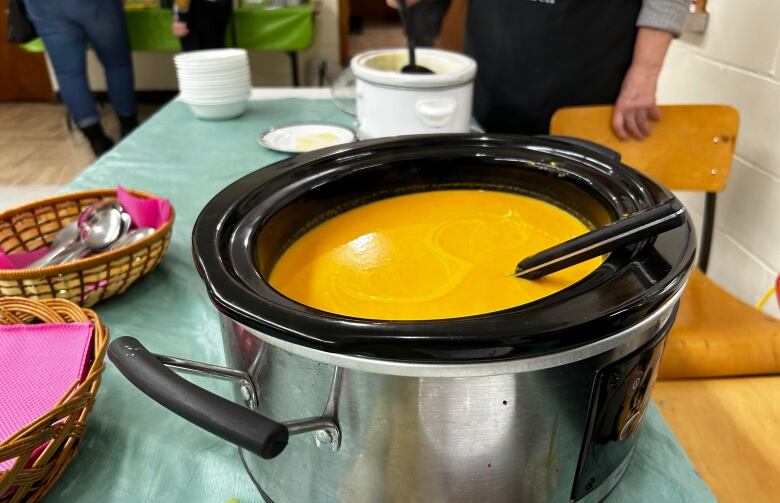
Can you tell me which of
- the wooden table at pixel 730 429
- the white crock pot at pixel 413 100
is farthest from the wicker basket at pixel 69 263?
the wooden table at pixel 730 429

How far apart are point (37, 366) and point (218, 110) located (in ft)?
3.97

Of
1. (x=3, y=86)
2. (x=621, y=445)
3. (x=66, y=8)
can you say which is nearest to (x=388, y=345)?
(x=621, y=445)

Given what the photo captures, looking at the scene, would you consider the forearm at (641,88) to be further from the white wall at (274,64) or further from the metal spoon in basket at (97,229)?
the white wall at (274,64)

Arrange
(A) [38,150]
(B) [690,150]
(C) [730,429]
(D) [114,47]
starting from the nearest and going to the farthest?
(C) [730,429], (B) [690,150], (D) [114,47], (A) [38,150]

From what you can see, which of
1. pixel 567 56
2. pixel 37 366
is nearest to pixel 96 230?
pixel 37 366

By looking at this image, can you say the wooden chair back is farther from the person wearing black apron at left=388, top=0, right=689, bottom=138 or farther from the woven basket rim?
the woven basket rim

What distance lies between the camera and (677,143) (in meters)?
1.43

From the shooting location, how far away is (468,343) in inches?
16.2

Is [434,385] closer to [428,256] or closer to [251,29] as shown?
[428,256]

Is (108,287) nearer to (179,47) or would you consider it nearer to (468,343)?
(468,343)

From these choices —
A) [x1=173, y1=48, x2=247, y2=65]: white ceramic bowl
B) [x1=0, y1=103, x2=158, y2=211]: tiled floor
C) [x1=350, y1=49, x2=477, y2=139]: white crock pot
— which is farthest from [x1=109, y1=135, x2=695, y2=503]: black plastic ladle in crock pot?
[x1=0, y1=103, x2=158, y2=211]: tiled floor

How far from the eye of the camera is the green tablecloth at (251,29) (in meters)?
3.83

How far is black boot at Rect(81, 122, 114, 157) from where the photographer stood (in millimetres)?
3458

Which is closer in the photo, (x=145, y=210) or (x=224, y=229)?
(x=224, y=229)
